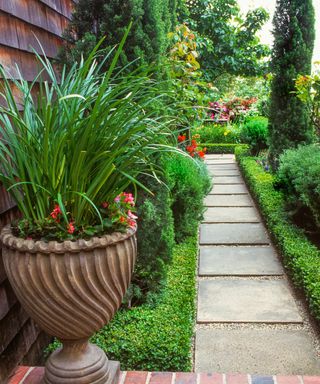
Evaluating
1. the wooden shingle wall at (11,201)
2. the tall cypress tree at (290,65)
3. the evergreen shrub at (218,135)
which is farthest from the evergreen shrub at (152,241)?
the evergreen shrub at (218,135)

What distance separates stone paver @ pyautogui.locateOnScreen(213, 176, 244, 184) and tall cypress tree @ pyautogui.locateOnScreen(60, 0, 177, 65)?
15.8ft

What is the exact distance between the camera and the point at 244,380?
194 centimetres

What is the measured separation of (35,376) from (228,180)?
5834mm

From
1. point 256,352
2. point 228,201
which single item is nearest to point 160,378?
point 256,352

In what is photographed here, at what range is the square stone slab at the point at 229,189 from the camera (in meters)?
6.57

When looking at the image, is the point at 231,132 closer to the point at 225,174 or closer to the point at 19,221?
the point at 225,174

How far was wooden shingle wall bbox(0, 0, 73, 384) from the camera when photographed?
197 centimetres

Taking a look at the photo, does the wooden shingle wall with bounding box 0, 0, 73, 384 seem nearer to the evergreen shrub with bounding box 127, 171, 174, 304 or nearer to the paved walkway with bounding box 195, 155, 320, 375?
the evergreen shrub with bounding box 127, 171, 174, 304

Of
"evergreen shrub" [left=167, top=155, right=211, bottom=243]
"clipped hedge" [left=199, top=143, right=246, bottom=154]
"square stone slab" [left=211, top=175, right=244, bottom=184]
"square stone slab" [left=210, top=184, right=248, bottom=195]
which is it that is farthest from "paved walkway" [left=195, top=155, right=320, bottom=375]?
"clipped hedge" [left=199, top=143, right=246, bottom=154]

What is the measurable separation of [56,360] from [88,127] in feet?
3.08

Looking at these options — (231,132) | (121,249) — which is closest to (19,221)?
(121,249)

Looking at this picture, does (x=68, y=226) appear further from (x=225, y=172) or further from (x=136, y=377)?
(x=225, y=172)

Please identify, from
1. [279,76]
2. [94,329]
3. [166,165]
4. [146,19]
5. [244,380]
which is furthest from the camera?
[279,76]

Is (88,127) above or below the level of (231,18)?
below
